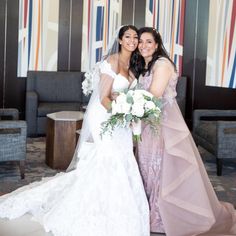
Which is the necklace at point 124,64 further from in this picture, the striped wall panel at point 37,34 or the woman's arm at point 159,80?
the striped wall panel at point 37,34

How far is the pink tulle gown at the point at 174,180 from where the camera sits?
11.6ft

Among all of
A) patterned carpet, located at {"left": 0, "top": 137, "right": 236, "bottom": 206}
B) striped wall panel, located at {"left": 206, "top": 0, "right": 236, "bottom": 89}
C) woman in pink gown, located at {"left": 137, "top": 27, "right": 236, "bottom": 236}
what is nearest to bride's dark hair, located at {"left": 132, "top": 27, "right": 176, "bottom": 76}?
woman in pink gown, located at {"left": 137, "top": 27, "right": 236, "bottom": 236}

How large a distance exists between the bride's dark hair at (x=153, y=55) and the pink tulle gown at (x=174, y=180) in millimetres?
61

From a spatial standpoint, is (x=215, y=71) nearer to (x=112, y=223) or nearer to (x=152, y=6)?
→ (x=152, y=6)

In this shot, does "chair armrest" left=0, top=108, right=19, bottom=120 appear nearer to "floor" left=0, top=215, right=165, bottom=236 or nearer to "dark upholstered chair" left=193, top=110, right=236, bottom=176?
"dark upholstered chair" left=193, top=110, right=236, bottom=176

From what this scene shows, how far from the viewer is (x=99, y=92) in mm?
3570

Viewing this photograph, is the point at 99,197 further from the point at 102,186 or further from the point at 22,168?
the point at 22,168

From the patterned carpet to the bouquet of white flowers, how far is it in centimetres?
174

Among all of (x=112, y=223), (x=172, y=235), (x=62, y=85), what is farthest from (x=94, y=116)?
(x=62, y=85)

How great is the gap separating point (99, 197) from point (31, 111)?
3.96 meters

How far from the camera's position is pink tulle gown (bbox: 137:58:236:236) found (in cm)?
355

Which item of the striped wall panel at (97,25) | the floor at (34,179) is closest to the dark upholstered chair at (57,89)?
the striped wall panel at (97,25)

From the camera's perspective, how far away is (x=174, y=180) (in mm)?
3594

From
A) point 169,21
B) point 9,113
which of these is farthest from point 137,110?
point 169,21
